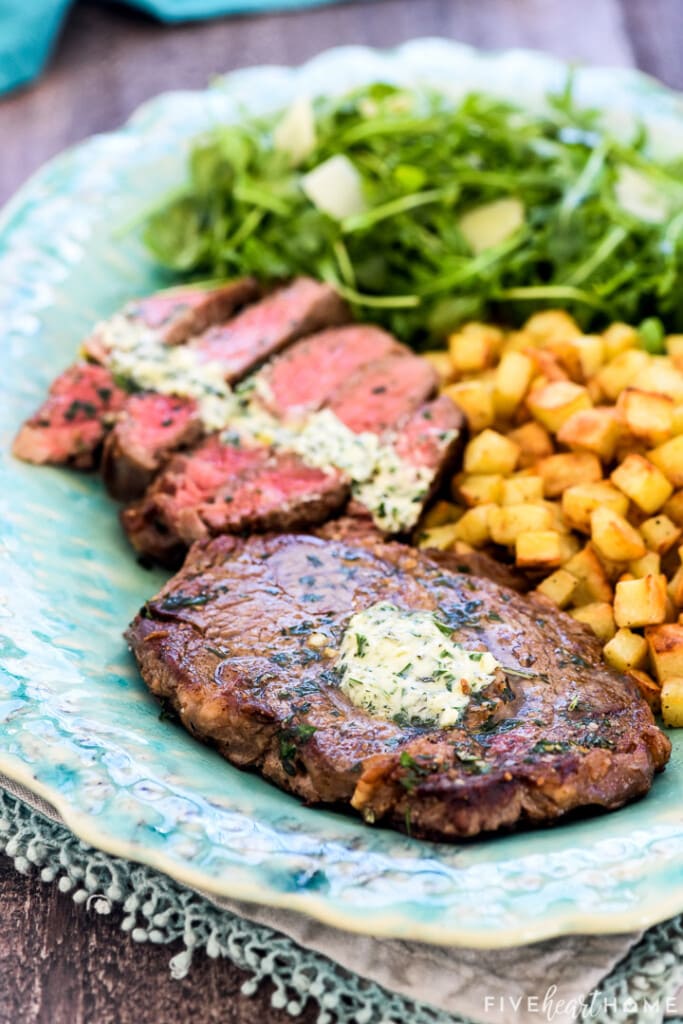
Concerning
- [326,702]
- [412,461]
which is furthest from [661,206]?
[326,702]

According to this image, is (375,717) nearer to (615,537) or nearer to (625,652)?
(625,652)

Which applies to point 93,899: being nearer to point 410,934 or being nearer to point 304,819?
point 304,819

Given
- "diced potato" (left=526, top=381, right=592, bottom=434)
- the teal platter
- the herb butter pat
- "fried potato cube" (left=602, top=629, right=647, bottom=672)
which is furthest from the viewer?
"diced potato" (left=526, top=381, right=592, bottom=434)

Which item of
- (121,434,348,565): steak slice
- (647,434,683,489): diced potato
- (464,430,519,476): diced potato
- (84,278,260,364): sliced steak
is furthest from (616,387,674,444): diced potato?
(84,278,260,364): sliced steak

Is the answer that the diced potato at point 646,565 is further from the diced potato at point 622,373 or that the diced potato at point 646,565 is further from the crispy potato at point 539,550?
the diced potato at point 622,373

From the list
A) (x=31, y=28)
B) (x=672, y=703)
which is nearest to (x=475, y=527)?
(x=672, y=703)

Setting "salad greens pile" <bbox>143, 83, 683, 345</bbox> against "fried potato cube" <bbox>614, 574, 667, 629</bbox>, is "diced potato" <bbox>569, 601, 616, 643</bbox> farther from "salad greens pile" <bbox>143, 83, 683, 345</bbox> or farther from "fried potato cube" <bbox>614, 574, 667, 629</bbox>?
"salad greens pile" <bbox>143, 83, 683, 345</bbox>

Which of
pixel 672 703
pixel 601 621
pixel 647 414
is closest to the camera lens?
pixel 672 703

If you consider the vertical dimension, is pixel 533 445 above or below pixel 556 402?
below
